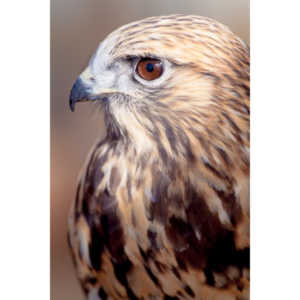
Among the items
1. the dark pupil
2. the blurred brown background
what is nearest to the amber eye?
the dark pupil

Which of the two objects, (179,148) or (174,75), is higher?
(174,75)

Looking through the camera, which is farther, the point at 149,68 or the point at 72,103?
the point at 72,103

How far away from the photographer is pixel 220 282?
1.41 m

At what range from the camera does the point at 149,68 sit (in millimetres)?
1396

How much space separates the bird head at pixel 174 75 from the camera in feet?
4.56

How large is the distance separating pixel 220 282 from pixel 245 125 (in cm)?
42

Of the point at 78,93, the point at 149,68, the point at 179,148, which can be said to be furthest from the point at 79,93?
the point at 179,148

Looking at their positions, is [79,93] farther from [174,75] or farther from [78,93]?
[174,75]

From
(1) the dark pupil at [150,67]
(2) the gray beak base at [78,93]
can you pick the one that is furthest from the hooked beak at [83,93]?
(1) the dark pupil at [150,67]

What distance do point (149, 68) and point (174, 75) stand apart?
0.07 m

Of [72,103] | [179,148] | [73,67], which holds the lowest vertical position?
[179,148]

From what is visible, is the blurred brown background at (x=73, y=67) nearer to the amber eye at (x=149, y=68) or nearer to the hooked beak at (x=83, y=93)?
the hooked beak at (x=83, y=93)
